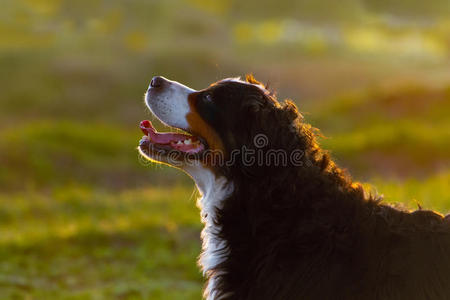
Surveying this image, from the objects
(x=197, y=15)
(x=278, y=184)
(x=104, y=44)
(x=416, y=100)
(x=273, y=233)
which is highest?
(x=197, y=15)

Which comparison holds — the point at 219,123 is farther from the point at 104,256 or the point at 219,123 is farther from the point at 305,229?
the point at 104,256

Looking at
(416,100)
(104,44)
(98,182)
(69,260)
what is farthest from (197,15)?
(69,260)

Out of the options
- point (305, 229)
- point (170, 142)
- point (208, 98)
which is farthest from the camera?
point (170, 142)

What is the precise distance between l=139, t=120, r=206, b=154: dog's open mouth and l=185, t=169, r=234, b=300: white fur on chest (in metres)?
0.17

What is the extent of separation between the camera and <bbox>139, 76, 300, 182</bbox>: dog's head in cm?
409

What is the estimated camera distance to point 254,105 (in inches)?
163

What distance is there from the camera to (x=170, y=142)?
4.43 m

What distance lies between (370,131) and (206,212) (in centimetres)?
1755

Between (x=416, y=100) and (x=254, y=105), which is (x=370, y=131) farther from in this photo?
(x=254, y=105)

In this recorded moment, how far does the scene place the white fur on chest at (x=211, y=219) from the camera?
4.05 metres

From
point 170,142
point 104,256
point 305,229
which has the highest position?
point 104,256

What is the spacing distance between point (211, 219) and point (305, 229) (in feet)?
2.22

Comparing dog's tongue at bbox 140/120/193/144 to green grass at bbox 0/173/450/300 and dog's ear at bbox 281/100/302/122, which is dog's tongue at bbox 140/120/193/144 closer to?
dog's ear at bbox 281/100/302/122

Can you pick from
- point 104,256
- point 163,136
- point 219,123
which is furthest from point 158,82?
point 104,256
